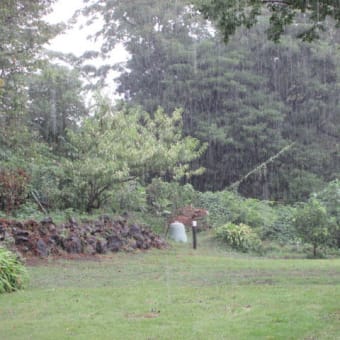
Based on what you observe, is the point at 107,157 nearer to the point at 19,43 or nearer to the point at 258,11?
the point at 19,43

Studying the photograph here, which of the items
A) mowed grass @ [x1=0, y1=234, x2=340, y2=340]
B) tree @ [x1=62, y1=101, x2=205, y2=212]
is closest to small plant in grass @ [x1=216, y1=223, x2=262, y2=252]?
tree @ [x1=62, y1=101, x2=205, y2=212]

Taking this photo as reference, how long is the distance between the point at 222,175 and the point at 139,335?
2251cm

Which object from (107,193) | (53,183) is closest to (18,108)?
(53,183)

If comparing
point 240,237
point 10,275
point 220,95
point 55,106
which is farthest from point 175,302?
point 220,95

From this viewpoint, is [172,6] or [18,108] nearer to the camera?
[18,108]

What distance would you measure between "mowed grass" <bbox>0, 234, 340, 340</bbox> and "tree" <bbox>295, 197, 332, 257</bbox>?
3.29 m

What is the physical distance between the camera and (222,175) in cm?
2819

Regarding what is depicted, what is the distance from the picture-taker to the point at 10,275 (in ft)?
29.5

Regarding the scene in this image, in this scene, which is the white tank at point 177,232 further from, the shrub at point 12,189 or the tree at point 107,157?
the shrub at point 12,189

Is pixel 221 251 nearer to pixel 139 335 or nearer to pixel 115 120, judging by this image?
pixel 115 120

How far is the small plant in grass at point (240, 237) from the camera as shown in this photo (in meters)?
16.6

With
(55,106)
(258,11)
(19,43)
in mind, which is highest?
(19,43)

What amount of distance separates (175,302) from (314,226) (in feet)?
27.5

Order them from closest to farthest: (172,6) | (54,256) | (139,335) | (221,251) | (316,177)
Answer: (139,335) < (54,256) < (221,251) < (316,177) < (172,6)
